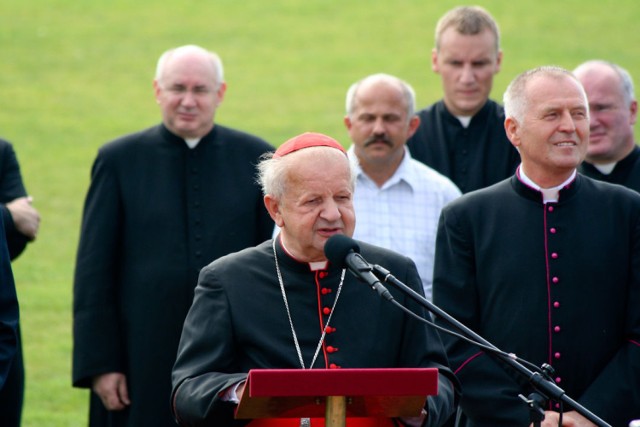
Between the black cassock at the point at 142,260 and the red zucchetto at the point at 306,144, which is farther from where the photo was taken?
the black cassock at the point at 142,260

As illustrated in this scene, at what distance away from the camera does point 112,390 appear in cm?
720

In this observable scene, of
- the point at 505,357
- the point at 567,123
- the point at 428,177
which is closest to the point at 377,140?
the point at 428,177

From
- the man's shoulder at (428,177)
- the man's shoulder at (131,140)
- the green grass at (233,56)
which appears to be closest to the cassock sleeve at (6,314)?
the man's shoulder at (131,140)

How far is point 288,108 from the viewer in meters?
21.5

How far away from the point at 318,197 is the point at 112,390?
8.62 ft

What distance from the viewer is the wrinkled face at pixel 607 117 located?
7.21m

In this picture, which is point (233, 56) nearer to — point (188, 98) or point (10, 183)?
point (10, 183)

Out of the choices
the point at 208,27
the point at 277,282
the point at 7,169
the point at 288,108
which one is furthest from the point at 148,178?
the point at 208,27

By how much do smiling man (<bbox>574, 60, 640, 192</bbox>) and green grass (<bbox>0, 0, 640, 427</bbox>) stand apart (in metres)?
9.39

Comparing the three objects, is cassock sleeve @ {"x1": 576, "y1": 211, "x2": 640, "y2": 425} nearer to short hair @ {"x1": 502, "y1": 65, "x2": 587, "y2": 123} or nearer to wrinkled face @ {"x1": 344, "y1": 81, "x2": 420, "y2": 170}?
short hair @ {"x1": 502, "y1": 65, "x2": 587, "y2": 123}

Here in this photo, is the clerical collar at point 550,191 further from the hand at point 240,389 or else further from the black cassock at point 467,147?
the black cassock at point 467,147

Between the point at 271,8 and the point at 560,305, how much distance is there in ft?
70.8

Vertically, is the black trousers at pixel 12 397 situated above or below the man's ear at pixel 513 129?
below

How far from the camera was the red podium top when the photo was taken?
4266mm
